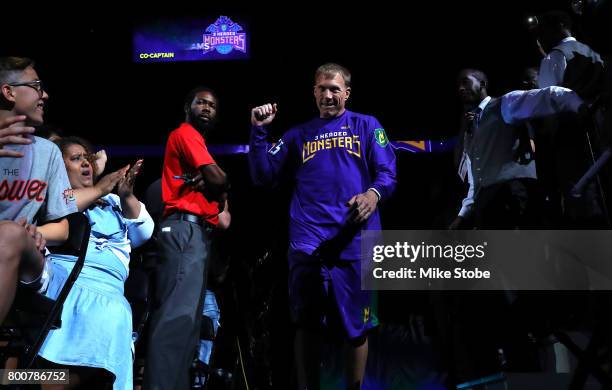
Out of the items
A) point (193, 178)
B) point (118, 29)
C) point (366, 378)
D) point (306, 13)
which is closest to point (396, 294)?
point (366, 378)

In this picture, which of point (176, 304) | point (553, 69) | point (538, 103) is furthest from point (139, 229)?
point (553, 69)

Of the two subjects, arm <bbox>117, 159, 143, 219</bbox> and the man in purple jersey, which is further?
arm <bbox>117, 159, 143, 219</bbox>

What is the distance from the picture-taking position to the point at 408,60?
270 inches

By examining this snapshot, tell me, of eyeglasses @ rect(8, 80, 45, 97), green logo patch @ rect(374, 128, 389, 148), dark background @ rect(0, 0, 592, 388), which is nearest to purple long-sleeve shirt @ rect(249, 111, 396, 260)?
green logo patch @ rect(374, 128, 389, 148)

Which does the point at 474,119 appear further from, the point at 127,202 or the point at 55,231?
the point at 55,231

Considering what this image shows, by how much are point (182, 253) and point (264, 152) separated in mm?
646

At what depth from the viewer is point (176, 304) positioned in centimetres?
281

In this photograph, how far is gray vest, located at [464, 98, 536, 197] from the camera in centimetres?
269

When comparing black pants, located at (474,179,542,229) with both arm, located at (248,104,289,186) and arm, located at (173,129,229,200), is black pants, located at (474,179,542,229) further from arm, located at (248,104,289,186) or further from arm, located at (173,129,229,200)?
arm, located at (173,129,229,200)

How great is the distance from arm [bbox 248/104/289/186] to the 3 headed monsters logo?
14.5 ft

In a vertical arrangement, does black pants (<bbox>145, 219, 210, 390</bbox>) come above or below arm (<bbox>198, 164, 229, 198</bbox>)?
below

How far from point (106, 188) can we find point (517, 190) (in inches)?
70.3

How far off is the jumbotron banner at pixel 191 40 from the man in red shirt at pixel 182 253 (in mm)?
3941

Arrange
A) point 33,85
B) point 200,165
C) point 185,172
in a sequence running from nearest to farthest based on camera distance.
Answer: point 33,85 < point 200,165 < point 185,172
